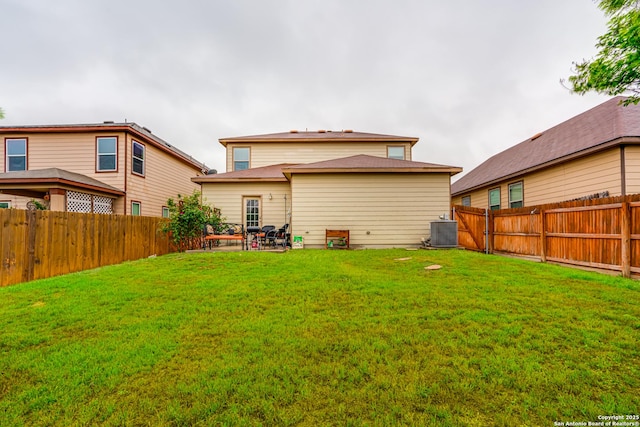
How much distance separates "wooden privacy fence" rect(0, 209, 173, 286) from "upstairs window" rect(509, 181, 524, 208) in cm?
1637

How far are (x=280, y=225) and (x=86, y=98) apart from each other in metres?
19.3

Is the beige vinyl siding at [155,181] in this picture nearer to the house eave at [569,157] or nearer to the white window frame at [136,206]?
the white window frame at [136,206]

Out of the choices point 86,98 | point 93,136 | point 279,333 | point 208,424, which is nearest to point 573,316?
point 279,333

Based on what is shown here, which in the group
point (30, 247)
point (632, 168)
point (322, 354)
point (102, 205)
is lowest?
point (322, 354)

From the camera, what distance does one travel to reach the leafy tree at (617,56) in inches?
162

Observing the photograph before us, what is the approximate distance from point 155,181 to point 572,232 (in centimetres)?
1774

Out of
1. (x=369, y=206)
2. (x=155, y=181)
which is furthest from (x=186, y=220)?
(x=369, y=206)

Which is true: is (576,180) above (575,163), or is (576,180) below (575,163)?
below

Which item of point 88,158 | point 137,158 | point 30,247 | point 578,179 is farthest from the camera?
point 137,158

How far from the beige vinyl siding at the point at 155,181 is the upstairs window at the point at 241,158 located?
3.68m

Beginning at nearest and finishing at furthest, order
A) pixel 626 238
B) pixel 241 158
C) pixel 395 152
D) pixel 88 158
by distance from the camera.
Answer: pixel 626 238
pixel 88 158
pixel 241 158
pixel 395 152

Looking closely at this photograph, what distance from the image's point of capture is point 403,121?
22391 mm

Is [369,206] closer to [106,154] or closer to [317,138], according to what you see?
[317,138]

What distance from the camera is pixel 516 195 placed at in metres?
13.2
